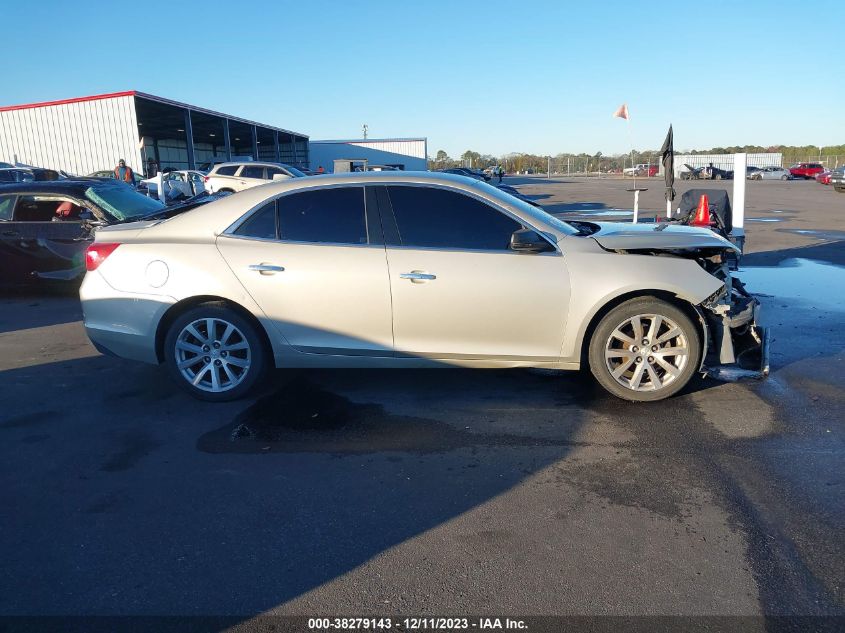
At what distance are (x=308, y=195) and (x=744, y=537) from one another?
3627mm

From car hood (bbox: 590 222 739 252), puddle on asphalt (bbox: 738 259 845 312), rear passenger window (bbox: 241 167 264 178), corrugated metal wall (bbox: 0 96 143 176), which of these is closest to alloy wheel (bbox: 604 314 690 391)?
car hood (bbox: 590 222 739 252)

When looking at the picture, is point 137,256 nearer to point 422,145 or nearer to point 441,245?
point 441,245

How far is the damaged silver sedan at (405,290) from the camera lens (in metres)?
4.64

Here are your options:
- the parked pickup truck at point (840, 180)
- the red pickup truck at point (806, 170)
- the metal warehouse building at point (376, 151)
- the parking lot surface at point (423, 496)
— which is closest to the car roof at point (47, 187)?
the parking lot surface at point (423, 496)

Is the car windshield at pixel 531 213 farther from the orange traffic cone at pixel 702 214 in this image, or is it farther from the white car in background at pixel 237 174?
the white car in background at pixel 237 174

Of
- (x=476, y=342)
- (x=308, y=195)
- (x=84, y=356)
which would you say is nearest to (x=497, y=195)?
(x=476, y=342)

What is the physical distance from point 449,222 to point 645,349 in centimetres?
168

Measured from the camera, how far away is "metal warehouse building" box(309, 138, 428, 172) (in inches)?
2467

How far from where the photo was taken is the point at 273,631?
100.0 inches

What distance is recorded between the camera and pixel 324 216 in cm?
493

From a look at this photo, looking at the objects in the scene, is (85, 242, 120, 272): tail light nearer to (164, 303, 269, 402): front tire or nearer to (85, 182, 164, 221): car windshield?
(164, 303, 269, 402): front tire

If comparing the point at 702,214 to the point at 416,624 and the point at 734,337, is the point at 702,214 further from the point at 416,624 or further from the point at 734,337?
the point at 416,624

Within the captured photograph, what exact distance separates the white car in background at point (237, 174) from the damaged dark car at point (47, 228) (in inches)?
605

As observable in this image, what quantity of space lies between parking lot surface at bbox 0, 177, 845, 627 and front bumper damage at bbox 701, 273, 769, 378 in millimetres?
222
